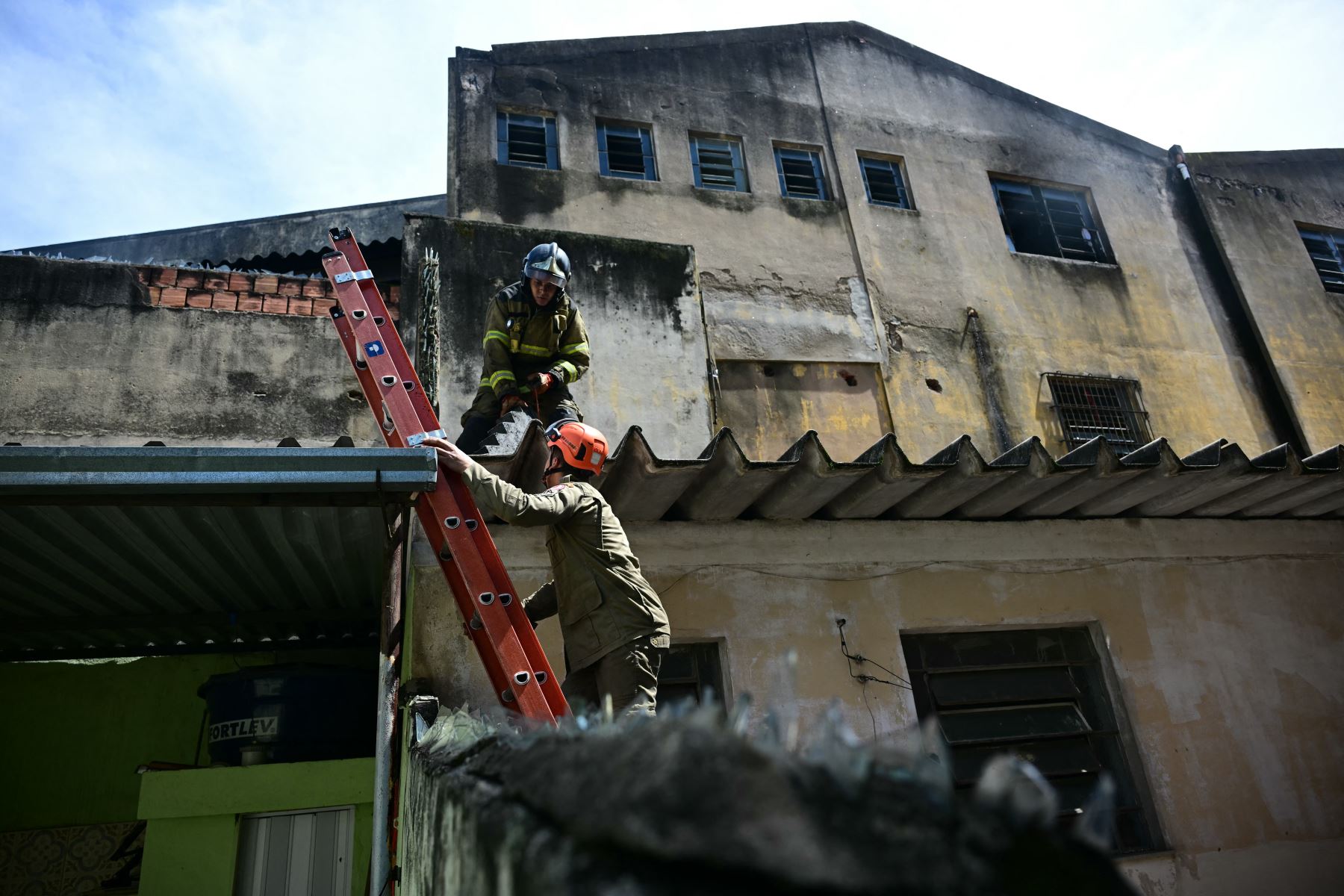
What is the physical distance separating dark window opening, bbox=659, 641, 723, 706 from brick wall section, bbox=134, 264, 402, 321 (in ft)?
14.9

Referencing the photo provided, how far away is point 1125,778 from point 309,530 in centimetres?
530

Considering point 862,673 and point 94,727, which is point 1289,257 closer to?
point 862,673

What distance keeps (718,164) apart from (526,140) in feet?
7.86

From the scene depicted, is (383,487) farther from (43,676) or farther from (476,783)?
(43,676)

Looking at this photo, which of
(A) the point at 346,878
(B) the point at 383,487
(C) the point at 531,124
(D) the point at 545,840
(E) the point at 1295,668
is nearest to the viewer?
(D) the point at 545,840

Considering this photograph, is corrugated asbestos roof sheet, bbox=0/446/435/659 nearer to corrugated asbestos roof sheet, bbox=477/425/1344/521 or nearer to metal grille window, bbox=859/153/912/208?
corrugated asbestos roof sheet, bbox=477/425/1344/521

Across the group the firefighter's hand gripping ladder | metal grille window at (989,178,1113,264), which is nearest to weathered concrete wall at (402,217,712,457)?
the firefighter's hand gripping ladder

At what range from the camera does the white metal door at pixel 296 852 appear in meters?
4.84

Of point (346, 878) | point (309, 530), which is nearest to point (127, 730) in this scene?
point (346, 878)

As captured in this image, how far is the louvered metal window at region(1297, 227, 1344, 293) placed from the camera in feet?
40.7

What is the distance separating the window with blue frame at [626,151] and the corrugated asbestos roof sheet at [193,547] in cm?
623

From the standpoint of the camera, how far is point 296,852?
4902 mm

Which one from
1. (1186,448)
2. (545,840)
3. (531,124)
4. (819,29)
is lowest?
(545,840)

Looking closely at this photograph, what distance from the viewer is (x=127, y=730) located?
21.7ft
